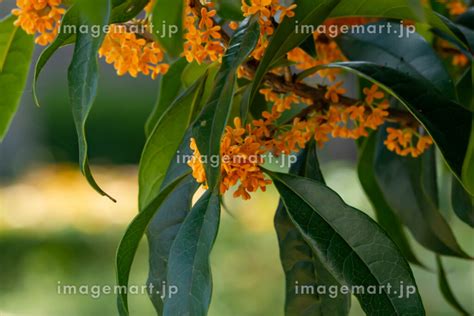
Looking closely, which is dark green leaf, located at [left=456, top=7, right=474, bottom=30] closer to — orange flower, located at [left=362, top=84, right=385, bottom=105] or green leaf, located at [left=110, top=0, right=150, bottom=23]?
orange flower, located at [left=362, top=84, right=385, bottom=105]

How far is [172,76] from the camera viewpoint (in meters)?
0.88

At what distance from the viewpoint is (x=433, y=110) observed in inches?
26.5

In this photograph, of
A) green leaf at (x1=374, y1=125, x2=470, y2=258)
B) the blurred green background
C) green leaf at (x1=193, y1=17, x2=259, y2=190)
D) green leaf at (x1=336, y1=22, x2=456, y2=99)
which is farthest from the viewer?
the blurred green background

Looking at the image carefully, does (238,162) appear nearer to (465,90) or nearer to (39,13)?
(39,13)

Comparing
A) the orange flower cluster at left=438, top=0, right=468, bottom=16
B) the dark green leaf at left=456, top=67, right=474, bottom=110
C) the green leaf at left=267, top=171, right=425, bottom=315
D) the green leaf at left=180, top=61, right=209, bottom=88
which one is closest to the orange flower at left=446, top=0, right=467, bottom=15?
the orange flower cluster at left=438, top=0, right=468, bottom=16

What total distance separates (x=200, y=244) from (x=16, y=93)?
319 millimetres

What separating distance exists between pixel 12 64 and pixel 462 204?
54 cm

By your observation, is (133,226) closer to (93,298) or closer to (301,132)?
(301,132)

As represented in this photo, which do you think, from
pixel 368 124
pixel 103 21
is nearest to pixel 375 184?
pixel 368 124

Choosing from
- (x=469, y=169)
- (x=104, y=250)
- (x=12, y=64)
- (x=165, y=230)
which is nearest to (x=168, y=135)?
(x=165, y=230)

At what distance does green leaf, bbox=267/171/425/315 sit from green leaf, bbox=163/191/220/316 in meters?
0.07

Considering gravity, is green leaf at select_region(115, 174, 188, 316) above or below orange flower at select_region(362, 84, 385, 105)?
below

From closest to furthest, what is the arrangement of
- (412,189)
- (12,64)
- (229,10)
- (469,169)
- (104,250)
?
(469,169), (229,10), (12,64), (412,189), (104,250)

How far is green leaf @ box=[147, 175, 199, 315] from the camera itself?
29.5 inches
